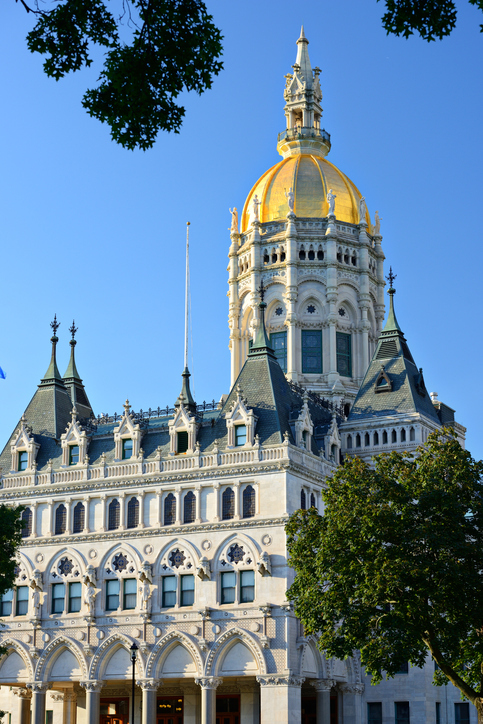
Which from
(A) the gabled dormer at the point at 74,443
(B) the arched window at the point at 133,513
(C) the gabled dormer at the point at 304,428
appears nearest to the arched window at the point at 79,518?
(A) the gabled dormer at the point at 74,443

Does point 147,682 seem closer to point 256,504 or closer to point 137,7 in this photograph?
point 256,504

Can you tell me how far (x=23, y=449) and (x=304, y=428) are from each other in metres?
21.1

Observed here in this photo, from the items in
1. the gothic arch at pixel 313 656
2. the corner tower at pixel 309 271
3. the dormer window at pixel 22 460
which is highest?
the corner tower at pixel 309 271

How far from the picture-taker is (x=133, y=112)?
20281mm

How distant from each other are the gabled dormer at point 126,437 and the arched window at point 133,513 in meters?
3.14

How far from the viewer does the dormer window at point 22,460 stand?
257 feet

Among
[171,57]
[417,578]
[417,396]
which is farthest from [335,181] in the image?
[171,57]

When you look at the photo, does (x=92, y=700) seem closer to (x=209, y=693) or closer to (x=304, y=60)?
(x=209, y=693)

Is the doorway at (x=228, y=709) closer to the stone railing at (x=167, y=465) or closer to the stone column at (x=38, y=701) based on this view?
the stone column at (x=38, y=701)

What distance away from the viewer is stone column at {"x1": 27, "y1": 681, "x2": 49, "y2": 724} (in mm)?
71312

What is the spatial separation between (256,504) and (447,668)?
70.7 ft

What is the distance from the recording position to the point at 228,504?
6994cm

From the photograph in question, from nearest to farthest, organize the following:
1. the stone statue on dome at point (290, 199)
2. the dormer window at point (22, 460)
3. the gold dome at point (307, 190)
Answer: the dormer window at point (22, 460) < the stone statue on dome at point (290, 199) < the gold dome at point (307, 190)

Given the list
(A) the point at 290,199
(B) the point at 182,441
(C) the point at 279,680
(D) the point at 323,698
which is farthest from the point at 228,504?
(A) the point at 290,199
